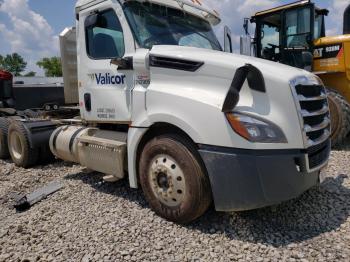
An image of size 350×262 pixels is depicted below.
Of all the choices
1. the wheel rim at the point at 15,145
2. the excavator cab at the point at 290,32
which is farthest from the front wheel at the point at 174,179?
the excavator cab at the point at 290,32

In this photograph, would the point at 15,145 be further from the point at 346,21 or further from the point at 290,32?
the point at 346,21

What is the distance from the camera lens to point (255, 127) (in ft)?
10.8

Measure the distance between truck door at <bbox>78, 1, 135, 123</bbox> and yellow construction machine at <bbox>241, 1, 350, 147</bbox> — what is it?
4.43 meters

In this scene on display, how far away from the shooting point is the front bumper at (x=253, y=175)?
10.7 ft

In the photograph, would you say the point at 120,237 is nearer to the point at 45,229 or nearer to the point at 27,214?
the point at 45,229

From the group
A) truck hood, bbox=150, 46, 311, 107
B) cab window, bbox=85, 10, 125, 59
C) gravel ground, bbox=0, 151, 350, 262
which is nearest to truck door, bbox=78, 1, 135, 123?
cab window, bbox=85, 10, 125, 59

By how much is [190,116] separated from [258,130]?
2.22 feet

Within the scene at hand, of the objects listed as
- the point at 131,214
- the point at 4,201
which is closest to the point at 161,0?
the point at 131,214

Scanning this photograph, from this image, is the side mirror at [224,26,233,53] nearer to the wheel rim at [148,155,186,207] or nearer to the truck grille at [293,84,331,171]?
the truck grille at [293,84,331,171]

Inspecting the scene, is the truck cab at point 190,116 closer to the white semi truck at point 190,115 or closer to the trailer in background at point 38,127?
the white semi truck at point 190,115

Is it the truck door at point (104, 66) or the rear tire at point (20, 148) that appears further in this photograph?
the rear tire at point (20, 148)

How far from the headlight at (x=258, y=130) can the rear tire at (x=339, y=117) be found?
13.7 ft

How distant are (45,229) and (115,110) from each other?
1.70 metres

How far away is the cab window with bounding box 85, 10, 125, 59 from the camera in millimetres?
4613
